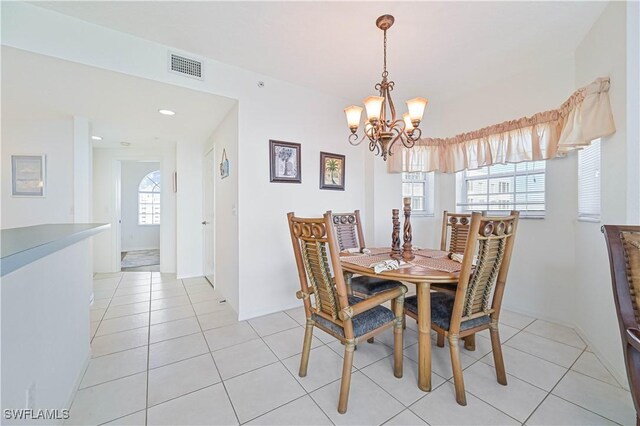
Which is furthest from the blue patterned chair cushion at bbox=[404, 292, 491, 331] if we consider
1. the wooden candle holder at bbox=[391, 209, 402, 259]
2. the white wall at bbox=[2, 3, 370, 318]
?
the white wall at bbox=[2, 3, 370, 318]

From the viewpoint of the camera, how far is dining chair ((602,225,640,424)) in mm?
950

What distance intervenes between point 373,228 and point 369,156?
0.98 m

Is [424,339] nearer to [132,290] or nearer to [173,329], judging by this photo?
[173,329]

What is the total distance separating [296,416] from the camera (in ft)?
4.57

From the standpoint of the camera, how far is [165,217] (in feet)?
14.7

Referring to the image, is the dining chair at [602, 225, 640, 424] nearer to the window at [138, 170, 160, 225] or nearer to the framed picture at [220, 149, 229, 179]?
the framed picture at [220, 149, 229, 179]

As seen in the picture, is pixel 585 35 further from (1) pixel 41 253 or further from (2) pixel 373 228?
(1) pixel 41 253

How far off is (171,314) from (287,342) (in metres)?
1.44

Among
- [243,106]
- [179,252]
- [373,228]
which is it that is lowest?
[179,252]

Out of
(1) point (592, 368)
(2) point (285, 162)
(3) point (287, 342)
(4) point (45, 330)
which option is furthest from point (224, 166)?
(1) point (592, 368)

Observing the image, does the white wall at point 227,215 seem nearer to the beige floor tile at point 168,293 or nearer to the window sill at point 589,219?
the beige floor tile at point 168,293

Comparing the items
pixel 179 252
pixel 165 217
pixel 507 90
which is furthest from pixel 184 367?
pixel 507 90

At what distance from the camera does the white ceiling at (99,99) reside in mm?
2010

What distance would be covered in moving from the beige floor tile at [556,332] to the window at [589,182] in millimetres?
1027
